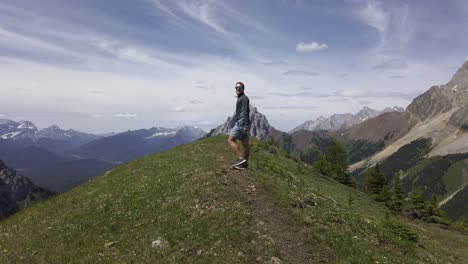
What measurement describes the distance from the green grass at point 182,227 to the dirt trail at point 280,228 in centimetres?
25

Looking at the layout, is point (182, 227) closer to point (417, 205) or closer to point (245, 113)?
point (245, 113)

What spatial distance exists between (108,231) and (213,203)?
18.2ft

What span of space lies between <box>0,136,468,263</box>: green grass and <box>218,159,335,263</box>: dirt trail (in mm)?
252

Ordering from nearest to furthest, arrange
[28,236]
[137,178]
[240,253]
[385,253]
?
[240,253], [385,253], [28,236], [137,178]

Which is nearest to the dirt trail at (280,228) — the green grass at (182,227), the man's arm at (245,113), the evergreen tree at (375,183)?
the green grass at (182,227)

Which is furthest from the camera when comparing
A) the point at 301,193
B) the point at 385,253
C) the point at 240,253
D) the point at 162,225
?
the point at 301,193

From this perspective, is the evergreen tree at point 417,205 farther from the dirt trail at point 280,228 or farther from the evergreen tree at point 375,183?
the dirt trail at point 280,228

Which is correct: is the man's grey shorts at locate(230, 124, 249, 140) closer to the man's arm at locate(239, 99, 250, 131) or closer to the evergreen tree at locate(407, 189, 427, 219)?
the man's arm at locate(239, 99, 250, 131)

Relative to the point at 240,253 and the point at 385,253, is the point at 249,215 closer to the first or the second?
the point at 240,253

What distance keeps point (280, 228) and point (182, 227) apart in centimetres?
475

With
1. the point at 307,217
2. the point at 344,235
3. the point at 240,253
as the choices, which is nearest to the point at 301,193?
the point at 307,217

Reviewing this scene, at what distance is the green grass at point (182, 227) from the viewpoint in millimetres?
14664

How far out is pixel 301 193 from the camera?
2102cm

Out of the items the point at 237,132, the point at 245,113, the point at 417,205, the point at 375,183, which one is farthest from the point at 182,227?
the point at 375,183
